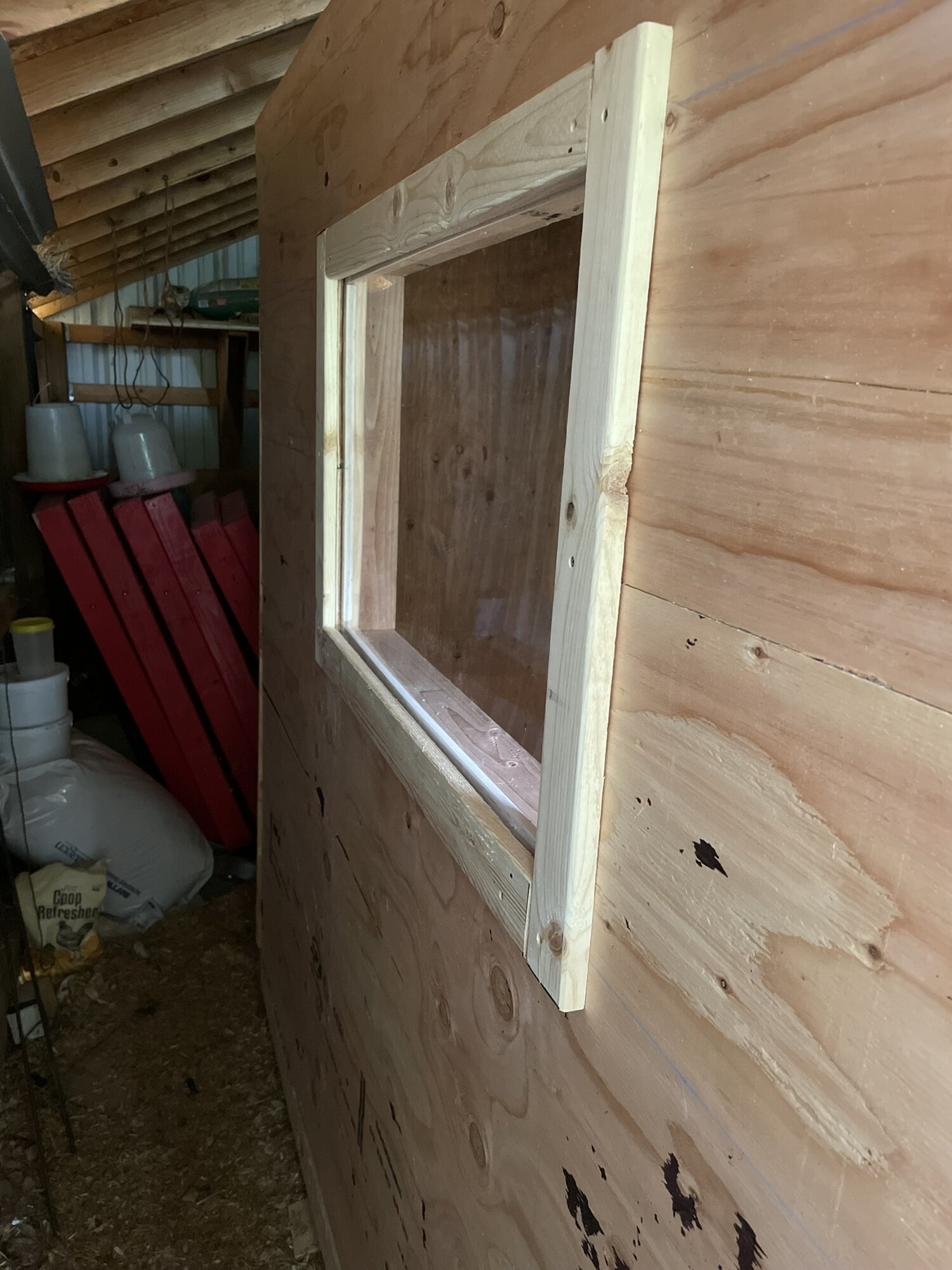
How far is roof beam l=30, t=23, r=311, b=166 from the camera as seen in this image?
7.12 feet

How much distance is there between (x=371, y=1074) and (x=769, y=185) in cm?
126

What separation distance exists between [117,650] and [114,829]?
25.8 inches

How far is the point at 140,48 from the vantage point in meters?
1.84

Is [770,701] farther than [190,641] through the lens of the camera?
No

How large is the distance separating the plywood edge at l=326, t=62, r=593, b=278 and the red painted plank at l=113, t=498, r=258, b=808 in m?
1.99

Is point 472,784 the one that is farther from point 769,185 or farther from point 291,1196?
point 291,1196

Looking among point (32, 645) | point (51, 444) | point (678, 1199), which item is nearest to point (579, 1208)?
point (678, 1199)

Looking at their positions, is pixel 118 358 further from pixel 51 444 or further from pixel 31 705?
pixel 31 705

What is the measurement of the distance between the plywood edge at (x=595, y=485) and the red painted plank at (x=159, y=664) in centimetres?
251

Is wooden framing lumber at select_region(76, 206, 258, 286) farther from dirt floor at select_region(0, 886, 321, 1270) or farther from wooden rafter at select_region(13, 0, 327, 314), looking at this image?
dirt floor at select_region(0, 886, 321, 1270)

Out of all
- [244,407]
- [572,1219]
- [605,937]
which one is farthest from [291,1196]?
[244,407]

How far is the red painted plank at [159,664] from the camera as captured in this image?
2832mm

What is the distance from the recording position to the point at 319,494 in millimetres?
1319

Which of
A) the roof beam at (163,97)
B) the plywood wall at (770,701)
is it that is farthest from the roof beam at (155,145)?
the plywood wall at (770,701)
